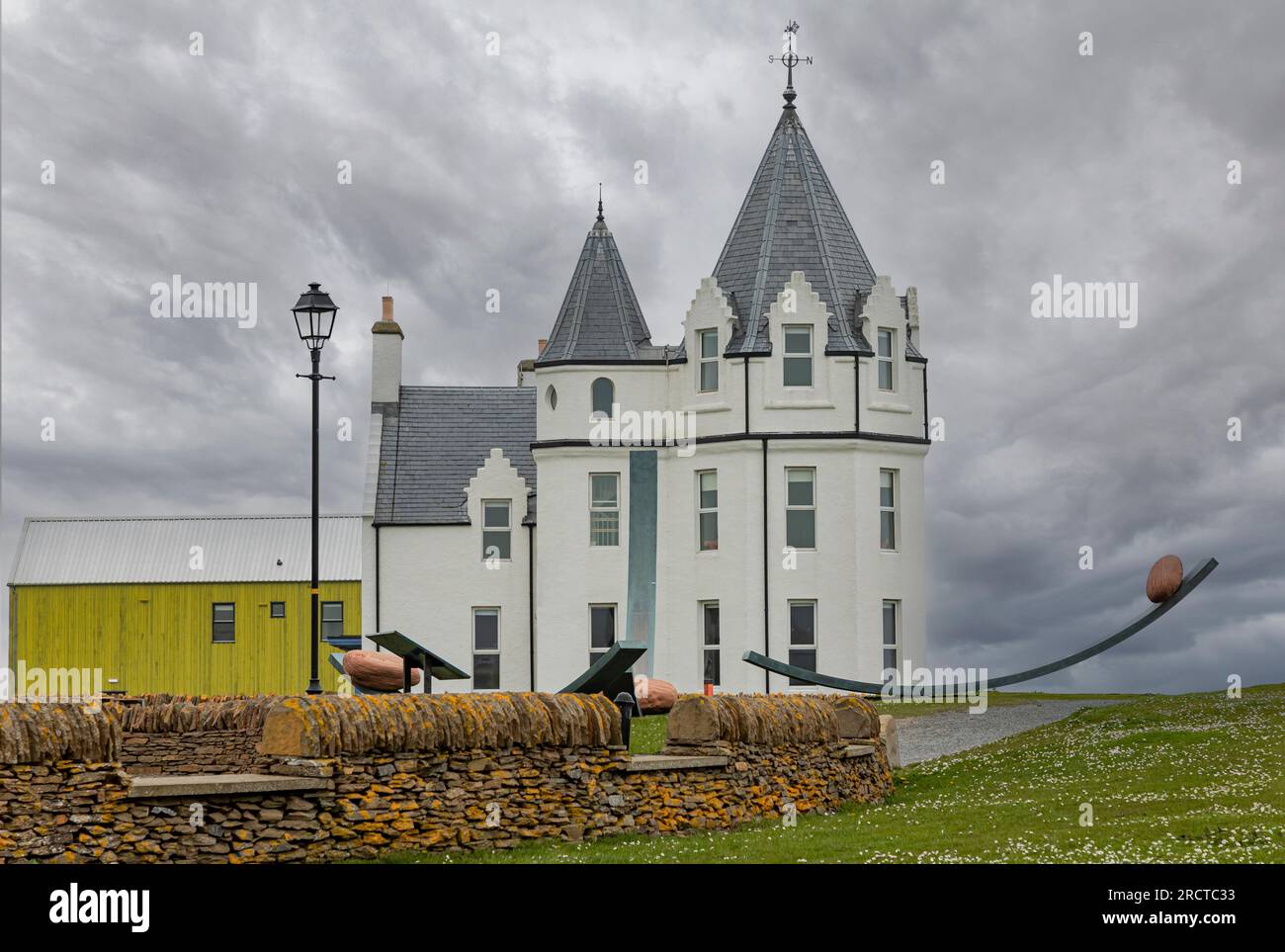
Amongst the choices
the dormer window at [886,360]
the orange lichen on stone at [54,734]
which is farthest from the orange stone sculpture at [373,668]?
the orange lichen on stone at [54,734]

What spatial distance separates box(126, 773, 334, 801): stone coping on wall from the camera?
15922mm

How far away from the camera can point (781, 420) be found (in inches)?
1483

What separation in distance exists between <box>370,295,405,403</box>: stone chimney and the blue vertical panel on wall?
916 cm

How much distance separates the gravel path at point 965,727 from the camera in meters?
32.0

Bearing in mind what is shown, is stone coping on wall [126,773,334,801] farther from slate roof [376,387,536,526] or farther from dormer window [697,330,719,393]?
slate roof [376,387,536,526]

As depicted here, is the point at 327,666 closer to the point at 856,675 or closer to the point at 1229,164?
the point at 856,675

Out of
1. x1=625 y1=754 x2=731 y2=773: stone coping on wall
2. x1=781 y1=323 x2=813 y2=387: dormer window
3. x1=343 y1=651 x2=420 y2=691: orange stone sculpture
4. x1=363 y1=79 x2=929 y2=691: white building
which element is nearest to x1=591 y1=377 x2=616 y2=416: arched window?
x1=363 y1=79 x2=929 y2=691: white building

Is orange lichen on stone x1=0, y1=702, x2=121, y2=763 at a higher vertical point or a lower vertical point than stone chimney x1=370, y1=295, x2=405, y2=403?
lower

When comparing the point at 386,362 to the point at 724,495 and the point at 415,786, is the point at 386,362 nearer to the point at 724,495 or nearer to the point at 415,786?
the point at 724,495

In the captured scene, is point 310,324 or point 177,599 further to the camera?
point 177,599

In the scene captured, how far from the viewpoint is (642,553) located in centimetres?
3859

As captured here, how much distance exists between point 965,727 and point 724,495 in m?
7.65

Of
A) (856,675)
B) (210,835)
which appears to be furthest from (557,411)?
(210,835)

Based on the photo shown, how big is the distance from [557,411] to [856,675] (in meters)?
9.61
